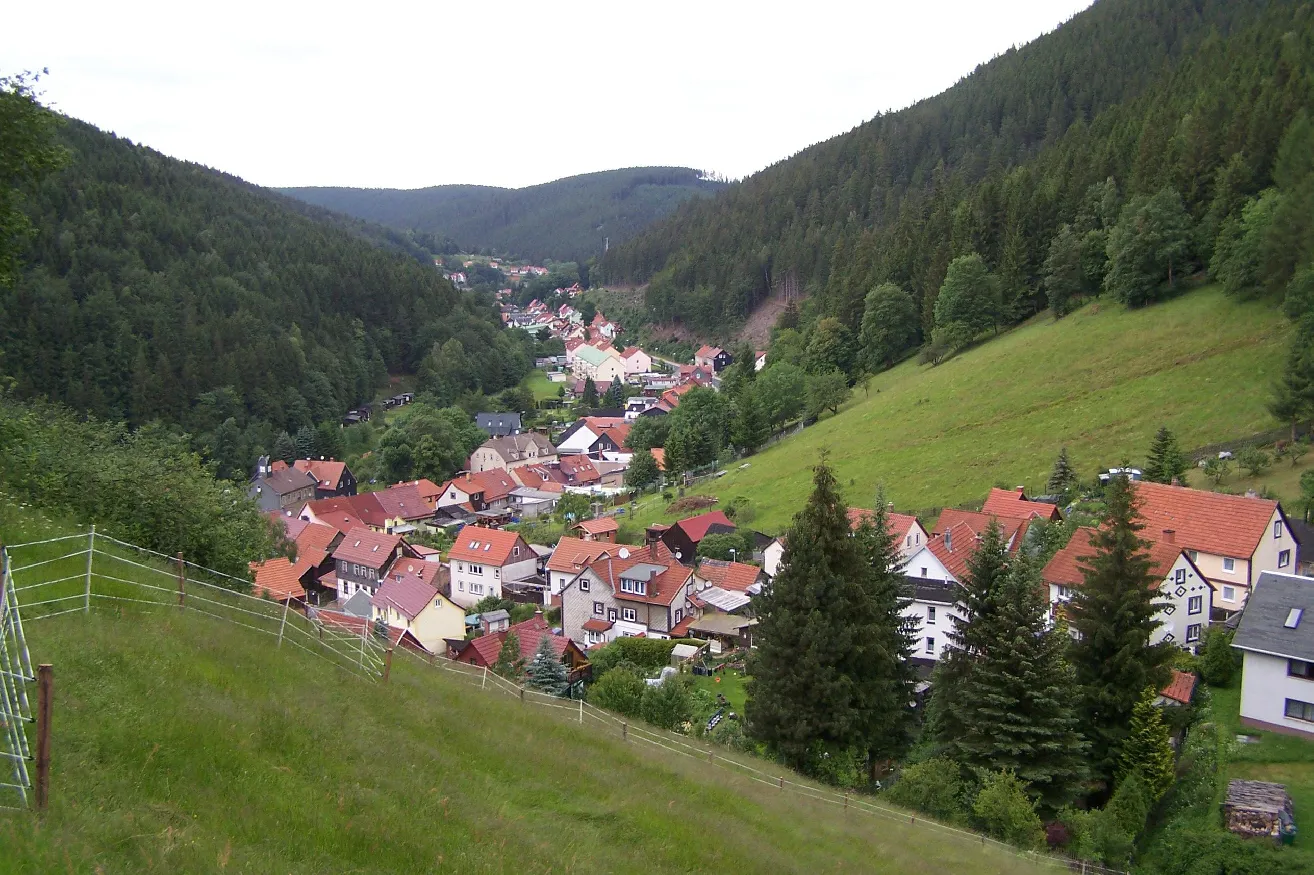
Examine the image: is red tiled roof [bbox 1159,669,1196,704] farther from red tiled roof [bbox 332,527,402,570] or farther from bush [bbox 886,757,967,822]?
red tiled roof [bbox 332,527,402,570]

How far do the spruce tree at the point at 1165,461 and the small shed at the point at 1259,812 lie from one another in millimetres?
19178

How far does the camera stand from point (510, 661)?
2638 centimetres

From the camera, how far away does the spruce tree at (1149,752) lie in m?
17.8

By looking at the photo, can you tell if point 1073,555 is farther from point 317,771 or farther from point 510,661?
point 317,771

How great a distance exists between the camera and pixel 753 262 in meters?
122

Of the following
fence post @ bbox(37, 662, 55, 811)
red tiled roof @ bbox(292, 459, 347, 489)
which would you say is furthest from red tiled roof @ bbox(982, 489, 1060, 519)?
red tiled roof @ bbox(292, 459, 347, 489)

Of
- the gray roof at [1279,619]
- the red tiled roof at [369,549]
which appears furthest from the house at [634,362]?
the gray roof at [1279,619]

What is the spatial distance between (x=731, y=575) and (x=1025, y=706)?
65.8 feet

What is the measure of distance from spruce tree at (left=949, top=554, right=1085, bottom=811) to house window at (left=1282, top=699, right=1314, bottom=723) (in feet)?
19.7

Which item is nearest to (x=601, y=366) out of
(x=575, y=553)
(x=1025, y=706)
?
(x=575, y=553)

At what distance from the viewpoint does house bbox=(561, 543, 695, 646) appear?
3491 cm

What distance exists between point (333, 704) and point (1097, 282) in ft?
181

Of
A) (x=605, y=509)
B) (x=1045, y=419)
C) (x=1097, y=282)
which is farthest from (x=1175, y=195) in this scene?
(x=605, y=509)

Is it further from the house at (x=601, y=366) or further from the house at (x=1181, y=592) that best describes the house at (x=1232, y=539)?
the house at (x=601, y=366)
